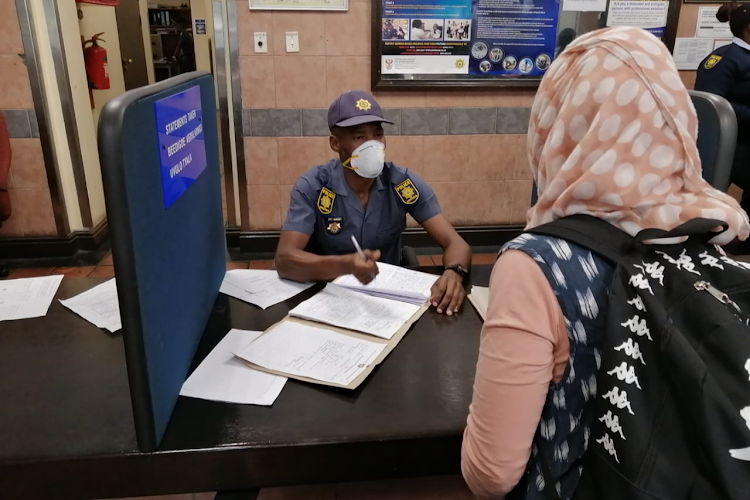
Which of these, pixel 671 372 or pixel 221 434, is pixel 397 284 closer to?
pixel 221 434

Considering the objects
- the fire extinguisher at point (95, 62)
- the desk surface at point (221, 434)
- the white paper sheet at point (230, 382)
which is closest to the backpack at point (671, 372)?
the desk surface at point (221, 434)

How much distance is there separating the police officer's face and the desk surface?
0.90 m

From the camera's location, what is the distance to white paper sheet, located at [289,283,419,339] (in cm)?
123

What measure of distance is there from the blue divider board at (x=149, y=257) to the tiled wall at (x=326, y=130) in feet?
6.93

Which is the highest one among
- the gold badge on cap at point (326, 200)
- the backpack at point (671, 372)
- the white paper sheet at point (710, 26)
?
the white paper sheet at point (710, 26)

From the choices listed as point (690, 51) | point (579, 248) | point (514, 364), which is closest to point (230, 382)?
point (514, 364)

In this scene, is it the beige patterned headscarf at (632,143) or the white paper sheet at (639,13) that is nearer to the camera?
the beige patterned headscarf at (632,143)

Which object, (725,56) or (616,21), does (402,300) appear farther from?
(616,21)

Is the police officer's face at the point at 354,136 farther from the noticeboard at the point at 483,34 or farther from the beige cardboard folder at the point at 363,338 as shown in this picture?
the noticeboard at the point at 483,34

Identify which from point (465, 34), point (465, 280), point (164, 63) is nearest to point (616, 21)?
point (465, 34)

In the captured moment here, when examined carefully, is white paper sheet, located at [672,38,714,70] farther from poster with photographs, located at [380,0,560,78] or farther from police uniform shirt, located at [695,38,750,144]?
poster with photographs, located at [380,0,560,78]

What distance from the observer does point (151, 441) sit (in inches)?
33.8

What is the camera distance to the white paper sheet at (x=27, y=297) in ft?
4.30

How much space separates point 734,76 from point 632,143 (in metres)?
2.73
